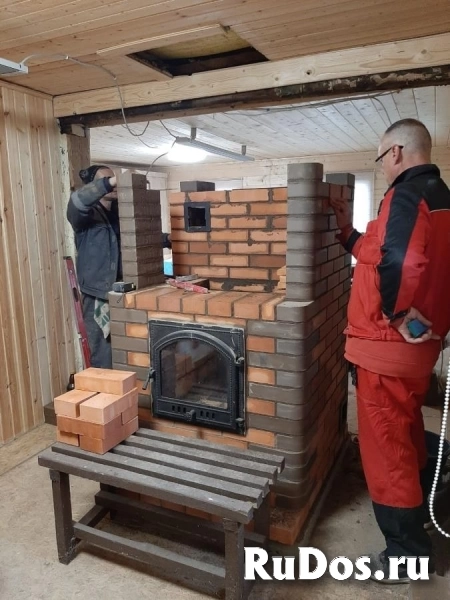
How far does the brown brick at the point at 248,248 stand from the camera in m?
2.46

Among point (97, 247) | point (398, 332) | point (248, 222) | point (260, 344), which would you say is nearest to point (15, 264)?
point (97, 247)

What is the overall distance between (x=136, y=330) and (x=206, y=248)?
0.60 m

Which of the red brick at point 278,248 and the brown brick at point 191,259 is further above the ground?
the red brick at point 278,248

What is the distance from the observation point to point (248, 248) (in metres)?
2.49

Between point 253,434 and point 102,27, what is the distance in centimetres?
199

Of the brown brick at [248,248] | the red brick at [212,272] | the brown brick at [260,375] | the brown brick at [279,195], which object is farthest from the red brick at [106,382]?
the brown brick at [279,195]

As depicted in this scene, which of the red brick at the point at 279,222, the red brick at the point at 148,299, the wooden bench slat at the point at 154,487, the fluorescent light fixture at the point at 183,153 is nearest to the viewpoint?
the wooden bench slat at the point at 154,487

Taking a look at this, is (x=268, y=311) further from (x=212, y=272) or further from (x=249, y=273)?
(x=212, y=272)

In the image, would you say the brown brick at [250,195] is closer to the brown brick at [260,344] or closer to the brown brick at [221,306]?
the brown brick at [221,306]

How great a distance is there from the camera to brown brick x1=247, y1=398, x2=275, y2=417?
6.91 feet

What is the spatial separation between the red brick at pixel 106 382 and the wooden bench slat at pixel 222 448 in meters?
0.23

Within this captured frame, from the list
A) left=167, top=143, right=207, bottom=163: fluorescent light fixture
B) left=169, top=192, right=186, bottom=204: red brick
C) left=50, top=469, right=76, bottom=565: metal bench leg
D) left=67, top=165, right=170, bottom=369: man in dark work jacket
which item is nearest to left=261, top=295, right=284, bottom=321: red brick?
left=169, top=192, right=186, bottom=204: red brick

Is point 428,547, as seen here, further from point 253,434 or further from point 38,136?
point 38,136

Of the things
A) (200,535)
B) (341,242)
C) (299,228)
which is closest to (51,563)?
(200,535)
